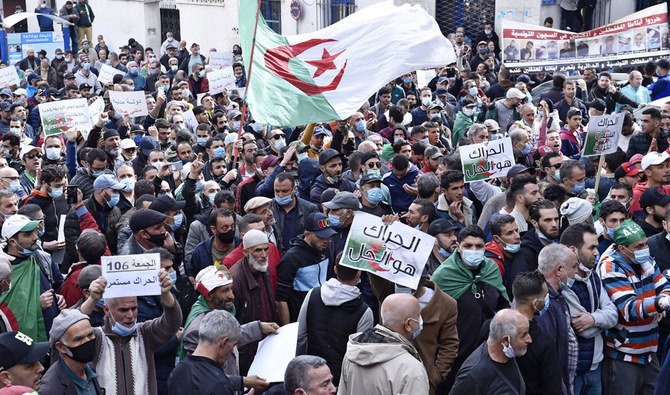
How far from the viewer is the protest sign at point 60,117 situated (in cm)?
1219

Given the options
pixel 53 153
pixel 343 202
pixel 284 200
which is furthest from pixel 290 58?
pixel 53 153

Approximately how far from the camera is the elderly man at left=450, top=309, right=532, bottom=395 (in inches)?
216

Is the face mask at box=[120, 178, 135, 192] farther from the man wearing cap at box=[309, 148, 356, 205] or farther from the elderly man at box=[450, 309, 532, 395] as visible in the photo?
the elderly man at box=[450, 309, 532, 395]

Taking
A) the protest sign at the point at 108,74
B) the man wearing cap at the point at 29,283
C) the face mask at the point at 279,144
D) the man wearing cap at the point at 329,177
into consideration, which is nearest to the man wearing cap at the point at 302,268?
the man wearing cap at the point at 29,283

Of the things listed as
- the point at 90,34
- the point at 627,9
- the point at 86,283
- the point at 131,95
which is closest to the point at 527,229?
the point at 86,283

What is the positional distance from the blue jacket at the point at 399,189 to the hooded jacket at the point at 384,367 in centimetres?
452

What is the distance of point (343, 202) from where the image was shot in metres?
8.22

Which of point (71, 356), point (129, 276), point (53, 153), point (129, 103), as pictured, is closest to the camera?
point (71, 356)

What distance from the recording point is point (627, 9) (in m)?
24.5

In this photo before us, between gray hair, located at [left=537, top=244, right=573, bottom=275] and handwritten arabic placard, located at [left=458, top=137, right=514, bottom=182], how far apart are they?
287 centimetres

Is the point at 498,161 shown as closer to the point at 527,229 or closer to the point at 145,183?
the point at 527,229

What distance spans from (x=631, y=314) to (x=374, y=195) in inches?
115

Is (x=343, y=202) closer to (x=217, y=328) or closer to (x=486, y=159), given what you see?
(x=486, y=159)

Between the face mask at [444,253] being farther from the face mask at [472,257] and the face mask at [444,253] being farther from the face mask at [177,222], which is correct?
the face mask at [177,222]
